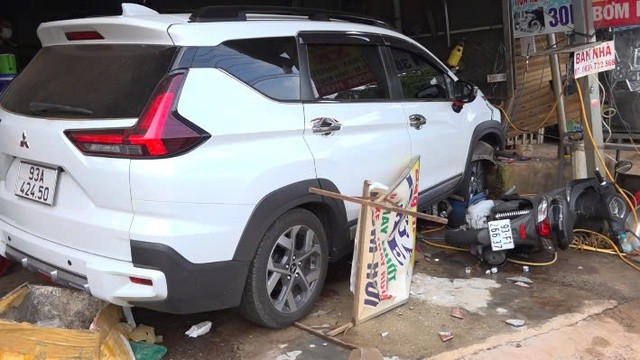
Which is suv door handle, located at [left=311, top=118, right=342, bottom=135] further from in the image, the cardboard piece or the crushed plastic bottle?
the crushed plastic bottle

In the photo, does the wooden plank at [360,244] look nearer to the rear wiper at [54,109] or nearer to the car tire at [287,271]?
the car tire at [287,271]

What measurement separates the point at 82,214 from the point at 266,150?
99 centimetres

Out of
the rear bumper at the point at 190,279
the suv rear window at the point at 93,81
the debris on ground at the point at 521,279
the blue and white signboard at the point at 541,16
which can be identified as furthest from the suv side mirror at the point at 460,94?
the suv rear window at the point at 93,81

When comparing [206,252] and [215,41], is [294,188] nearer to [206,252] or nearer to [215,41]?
[206,252]

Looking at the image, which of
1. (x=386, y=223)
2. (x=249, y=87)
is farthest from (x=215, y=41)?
(x=386, y=223)

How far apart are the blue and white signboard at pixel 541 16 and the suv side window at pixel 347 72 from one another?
2.39m

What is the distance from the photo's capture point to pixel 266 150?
10.1 feet

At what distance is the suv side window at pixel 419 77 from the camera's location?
4.47 meters

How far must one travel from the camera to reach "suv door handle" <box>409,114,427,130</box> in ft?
14.2

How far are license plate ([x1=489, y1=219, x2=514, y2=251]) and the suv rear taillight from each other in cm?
263

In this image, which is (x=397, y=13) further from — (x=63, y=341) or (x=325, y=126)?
(x=63, y=341)

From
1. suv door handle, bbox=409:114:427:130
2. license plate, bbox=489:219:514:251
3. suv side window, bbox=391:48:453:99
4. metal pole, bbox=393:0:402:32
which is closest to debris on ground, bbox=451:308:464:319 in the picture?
license plate, bbox=489:219:514:251

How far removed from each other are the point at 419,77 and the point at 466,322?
Answer: 2089mm

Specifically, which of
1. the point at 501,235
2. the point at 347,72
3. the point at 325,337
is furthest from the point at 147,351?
the point at 501,235
